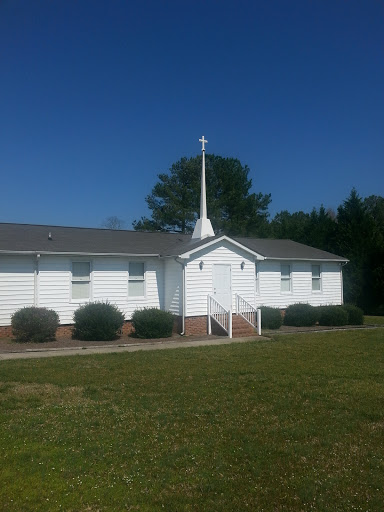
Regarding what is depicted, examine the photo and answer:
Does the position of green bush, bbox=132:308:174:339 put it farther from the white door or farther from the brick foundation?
the white door

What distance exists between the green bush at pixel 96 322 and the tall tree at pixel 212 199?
26247 millimetres

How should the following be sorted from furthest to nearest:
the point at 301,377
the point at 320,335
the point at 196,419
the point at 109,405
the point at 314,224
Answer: the point at 314,224, the point at 320,335, the point at 301,377, the point at 109,405, the point at 196,419

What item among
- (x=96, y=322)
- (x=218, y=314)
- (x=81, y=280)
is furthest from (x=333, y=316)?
(x=81, y=280)

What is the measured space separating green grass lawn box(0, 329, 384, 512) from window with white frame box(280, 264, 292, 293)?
39.3 ft

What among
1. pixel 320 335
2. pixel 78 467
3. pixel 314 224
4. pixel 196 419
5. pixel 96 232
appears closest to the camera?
pixel 78 467

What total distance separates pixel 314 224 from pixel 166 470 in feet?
101

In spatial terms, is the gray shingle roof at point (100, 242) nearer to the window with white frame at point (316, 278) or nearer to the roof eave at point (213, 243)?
the roof eave at point (213, 243)

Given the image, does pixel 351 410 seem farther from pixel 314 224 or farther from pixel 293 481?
pixel 314 224

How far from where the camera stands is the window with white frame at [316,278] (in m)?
24.1

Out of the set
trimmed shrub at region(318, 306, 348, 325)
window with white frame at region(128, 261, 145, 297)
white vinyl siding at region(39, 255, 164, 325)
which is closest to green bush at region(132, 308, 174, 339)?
white vinyl siding at region(39, 255, 164, 325)

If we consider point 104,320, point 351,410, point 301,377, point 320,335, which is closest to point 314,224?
point 320,335

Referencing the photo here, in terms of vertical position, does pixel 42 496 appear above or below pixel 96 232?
below

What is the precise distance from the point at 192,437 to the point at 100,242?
46.4 feet

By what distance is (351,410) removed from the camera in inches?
289
